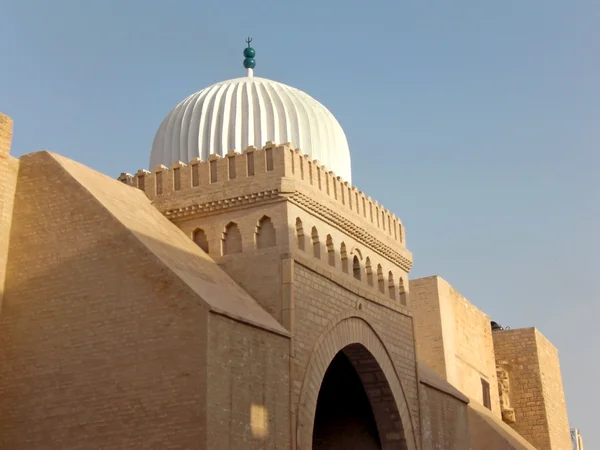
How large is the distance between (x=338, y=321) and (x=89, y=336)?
161 inches

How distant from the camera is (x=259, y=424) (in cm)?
1084

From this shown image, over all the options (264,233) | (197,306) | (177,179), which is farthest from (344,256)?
(197,306)

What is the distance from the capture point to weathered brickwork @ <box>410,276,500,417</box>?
70.3 ft

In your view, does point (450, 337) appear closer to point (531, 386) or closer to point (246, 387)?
point (531, 386)

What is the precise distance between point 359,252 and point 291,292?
107 inches

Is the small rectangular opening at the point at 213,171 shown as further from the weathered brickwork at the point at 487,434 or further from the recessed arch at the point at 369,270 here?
the weathered brickwork at the point at 487,434

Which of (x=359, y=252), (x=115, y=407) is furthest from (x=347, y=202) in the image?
(x=115, y=407)

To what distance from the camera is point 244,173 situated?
1327cm

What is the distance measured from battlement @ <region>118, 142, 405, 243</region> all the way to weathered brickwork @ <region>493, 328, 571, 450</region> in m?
13.1

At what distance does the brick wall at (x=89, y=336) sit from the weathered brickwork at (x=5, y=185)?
0.10 metres

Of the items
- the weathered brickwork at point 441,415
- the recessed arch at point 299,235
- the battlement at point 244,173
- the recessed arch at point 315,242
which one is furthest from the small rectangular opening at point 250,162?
the weathered brickwork at point 441,415

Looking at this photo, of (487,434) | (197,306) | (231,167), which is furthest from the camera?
(487,434)

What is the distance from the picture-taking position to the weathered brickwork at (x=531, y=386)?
82.9 ft

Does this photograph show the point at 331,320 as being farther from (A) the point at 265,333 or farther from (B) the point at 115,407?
(B) the point at 115,407
